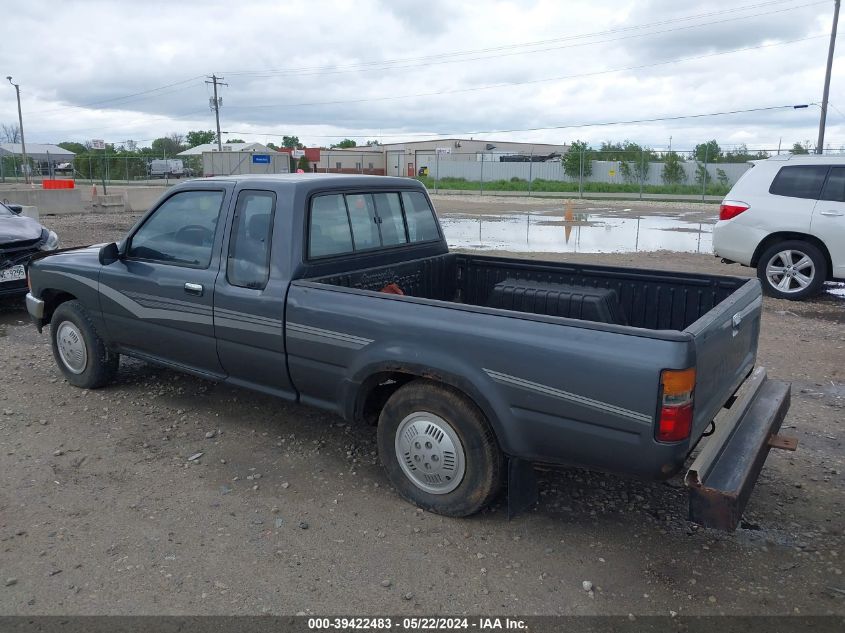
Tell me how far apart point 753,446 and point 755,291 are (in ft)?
3.57

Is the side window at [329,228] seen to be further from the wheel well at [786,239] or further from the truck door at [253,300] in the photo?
the wheel well at [786,239]

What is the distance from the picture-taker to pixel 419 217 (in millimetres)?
5305

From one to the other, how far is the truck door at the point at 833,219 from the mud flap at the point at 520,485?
706cm

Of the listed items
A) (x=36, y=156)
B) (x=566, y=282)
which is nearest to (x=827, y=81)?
(x=566, y=282)

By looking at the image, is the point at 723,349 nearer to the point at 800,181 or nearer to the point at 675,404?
the point at 675,404

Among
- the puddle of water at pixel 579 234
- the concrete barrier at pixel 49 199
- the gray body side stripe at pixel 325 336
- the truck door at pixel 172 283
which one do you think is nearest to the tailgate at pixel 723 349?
the gray body side stripe at pixel 325 336

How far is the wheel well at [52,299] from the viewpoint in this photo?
577cm

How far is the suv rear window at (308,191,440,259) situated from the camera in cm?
439

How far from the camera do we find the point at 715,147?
119 ft

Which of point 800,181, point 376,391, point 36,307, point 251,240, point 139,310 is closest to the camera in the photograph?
point 376,391

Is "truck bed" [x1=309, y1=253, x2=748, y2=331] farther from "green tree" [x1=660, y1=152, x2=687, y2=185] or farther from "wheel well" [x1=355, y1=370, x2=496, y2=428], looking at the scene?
"green tree" [x1=660, y1=152, x2=687, y2=185]

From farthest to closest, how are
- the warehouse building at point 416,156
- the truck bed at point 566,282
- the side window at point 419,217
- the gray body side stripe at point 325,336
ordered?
the warehouse building at point 416,156
the side window at point 419,217
the truck bed at point 566,282
the gray body side stripe at point 325,336

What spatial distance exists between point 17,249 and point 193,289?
5020 mm

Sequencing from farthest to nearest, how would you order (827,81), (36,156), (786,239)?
(36,156)
(827,81)
(786,239)
